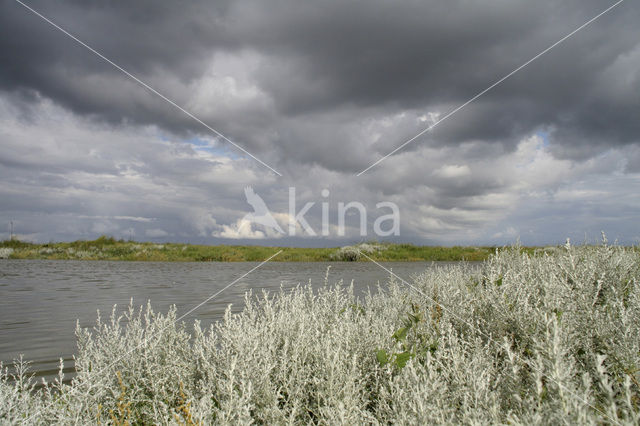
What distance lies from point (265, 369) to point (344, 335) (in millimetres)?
1177

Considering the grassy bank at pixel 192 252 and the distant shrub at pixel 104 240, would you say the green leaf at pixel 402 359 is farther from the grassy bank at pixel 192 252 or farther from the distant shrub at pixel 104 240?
the distant shrub at pixel 104 240

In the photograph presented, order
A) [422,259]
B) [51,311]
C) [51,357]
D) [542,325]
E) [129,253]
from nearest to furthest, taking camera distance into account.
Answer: [542,325] → [51,357] → [51,311] → [129,253] → [422,259]

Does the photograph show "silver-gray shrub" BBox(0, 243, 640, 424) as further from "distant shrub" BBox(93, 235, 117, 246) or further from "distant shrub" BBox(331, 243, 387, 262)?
"distant shrub" BBox(93, 235, 117, 246)

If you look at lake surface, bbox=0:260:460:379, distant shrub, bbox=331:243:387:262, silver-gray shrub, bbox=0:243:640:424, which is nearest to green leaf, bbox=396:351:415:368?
silver-gray shrub, bbox=0:243:640:424

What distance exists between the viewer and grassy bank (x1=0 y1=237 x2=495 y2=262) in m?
27.5

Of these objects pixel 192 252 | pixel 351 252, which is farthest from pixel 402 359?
pixel 192 252

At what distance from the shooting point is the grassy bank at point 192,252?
90.3 feet

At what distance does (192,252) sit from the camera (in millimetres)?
→ 30016

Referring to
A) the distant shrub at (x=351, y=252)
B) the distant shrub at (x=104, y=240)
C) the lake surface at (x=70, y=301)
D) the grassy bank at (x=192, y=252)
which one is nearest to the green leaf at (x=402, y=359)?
the lake surface at (x=70, y=301)

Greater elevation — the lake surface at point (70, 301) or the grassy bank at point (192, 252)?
the grassy bank at point (192, 252)

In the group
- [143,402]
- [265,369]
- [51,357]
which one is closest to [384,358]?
[265,369]

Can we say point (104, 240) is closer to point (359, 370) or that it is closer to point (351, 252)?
point (351, 252)

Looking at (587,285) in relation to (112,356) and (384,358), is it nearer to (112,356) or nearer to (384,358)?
(384,358)

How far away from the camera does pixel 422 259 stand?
3209 cm
